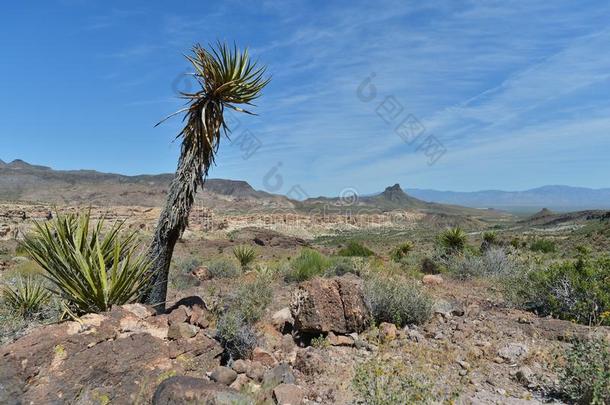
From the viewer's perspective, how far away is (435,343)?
6.39 meters

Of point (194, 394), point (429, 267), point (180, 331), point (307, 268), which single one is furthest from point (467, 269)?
point (194, 394)

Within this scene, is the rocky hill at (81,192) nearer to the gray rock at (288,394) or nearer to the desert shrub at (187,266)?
the desert shrub at (187,266)

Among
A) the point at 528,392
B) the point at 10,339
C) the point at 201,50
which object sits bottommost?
the point at 528,392

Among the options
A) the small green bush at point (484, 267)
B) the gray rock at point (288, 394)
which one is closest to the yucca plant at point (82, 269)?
the gray rock at point (288, 394)

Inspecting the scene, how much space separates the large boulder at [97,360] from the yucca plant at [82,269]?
51 cm

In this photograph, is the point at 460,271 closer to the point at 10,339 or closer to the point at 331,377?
the point at 331,377

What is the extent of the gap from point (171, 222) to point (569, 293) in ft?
23.4

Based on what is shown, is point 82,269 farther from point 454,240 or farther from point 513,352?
point 454,240

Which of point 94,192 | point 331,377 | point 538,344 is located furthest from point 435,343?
point 94,192

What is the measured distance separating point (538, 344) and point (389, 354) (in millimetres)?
2247

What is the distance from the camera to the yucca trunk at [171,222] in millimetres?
6156

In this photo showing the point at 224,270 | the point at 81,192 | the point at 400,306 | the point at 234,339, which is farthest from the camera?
the point at 81,192

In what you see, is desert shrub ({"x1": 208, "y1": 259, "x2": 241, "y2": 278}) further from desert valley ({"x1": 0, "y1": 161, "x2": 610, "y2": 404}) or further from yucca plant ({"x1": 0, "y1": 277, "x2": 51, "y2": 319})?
yucca plant ({"x1": 0, "y1": 277, "x2": 51, "y2": 319})

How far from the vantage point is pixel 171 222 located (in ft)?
20.2
